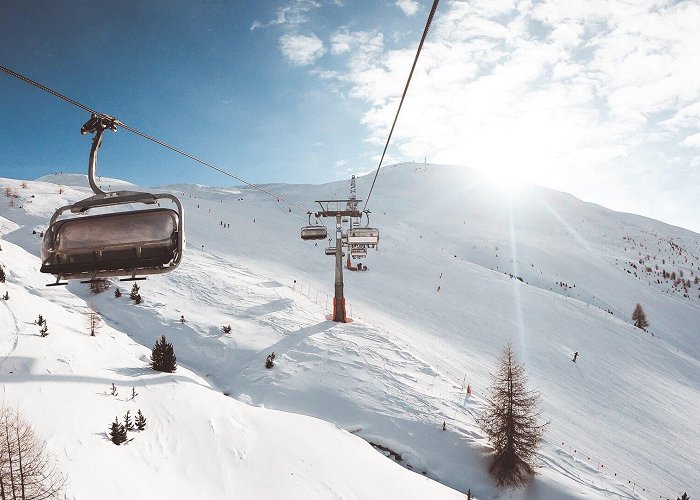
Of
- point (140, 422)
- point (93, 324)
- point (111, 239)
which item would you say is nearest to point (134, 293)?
point (93, 324)

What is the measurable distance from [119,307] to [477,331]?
74.1 ft

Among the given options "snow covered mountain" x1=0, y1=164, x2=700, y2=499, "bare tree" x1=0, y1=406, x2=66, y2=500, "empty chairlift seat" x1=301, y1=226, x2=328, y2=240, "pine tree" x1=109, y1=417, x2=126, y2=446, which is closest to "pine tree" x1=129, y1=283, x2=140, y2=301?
"snow covered mountain" x1=0, y1=164, x2=700, y2=499

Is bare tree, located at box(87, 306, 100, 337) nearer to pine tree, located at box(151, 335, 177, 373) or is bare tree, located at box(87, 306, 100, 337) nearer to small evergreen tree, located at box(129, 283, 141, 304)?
pine tree, located at box(151, 335, 177, 373)

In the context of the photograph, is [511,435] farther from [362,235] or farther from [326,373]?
[362,235]

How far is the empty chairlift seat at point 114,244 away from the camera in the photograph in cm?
420

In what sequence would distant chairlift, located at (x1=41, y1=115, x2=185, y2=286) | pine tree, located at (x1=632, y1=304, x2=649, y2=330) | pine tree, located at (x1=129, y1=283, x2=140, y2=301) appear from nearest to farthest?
distant chairlift, located at (x1=41, y1=115, x2=185, y2=286)
pine tree, located at (x1=129, y1=283, x2=140, y2=301)
pine tree, located at (x1=632, y1=304, x2=649, y2=330)

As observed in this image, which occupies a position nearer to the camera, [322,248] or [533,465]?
[533,465]

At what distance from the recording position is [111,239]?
13.9 feet

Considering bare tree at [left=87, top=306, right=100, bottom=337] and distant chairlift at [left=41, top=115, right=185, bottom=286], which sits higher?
distant chairlift at [left=41, top=115, right=185, bottom=286]

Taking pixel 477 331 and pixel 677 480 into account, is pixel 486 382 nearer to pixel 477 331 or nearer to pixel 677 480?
pixel 477 331

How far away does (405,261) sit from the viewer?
3822 centimetres

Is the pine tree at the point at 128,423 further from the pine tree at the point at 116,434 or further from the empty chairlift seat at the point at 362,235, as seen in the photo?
the empty chairlift seat at the point at 362,235

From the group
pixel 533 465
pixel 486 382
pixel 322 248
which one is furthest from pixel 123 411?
pixel 322 248

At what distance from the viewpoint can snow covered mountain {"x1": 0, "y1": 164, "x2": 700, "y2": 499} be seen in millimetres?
8969
